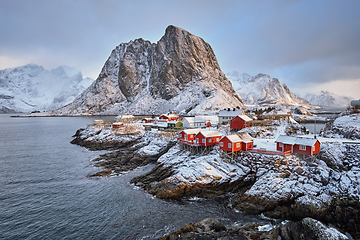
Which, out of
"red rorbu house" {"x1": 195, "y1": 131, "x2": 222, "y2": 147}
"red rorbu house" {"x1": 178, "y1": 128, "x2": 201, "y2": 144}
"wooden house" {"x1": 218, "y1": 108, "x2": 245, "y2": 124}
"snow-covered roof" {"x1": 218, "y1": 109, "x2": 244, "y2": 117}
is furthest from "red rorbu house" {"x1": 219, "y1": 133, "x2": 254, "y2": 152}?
"wooden house" {"x1": 218, "y1": 108, "x2": 245, "y2": 124}

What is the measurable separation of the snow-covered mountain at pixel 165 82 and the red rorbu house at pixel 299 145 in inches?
4177

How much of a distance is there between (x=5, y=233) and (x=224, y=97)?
134 m

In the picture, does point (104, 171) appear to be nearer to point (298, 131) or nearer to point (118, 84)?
point (298, 131)

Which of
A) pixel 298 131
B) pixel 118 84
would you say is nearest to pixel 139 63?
pixel 118 84

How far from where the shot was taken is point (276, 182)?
23281 mm

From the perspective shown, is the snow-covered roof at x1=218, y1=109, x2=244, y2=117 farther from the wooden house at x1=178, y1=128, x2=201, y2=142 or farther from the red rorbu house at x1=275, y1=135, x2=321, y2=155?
the red rorbu house at x1=275, y1=135, x2=321, y2=155

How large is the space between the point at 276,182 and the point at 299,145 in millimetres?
8240

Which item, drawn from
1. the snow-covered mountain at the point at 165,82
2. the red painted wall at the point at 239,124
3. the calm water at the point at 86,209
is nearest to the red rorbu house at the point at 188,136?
the calm water at the point at 86,209

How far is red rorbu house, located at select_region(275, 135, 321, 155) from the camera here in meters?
26.9

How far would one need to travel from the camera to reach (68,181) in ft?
97.0

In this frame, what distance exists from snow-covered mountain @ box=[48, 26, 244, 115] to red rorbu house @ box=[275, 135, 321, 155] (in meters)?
106

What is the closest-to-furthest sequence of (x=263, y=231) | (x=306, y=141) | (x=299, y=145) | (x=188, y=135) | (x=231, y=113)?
(x=263, y=231) → (x=306, y=141) → (x=299, y=145) → (x=188, y=135) → (x=231, y=113)

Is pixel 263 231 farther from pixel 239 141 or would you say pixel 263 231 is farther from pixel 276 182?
pixel 239 141

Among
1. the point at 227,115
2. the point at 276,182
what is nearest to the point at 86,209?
the point at 276,182
